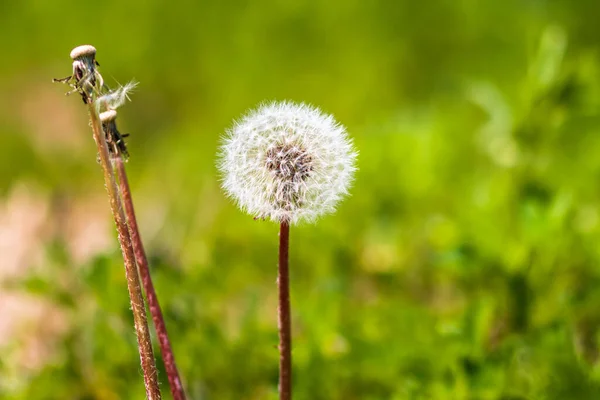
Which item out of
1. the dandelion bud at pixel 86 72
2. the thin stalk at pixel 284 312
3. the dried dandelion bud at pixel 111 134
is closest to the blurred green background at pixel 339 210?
the thin stalk at pixel 284 312

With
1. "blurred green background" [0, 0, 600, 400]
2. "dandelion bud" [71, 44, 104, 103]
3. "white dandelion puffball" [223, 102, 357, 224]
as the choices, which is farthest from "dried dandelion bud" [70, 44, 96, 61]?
"blurred green background" [0, 0, 600, 400]

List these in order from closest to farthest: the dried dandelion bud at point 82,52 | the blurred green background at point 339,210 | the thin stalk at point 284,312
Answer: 1. the dried dandelion bud at point 82,52
2. the thin stalk at point 284,312
3. the blurred green background at point 339,210

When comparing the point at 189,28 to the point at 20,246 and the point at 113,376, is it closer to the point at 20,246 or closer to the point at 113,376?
the point at 20,246

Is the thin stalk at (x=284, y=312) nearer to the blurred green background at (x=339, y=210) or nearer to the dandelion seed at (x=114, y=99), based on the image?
the dandelion seed at (x=114, y=99)

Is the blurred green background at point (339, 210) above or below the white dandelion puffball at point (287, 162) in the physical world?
above

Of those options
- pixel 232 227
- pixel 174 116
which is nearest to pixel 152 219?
pixel 232 227

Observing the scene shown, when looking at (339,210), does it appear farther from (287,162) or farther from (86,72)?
(86,72)

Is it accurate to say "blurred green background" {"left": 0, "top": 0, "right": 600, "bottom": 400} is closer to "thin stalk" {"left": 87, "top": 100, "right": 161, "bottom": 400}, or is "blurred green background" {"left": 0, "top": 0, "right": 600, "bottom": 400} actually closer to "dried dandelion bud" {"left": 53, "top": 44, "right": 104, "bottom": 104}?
"thin stalk" {"left": 87, "top": 100, "right": 161, "bottom": 400}
